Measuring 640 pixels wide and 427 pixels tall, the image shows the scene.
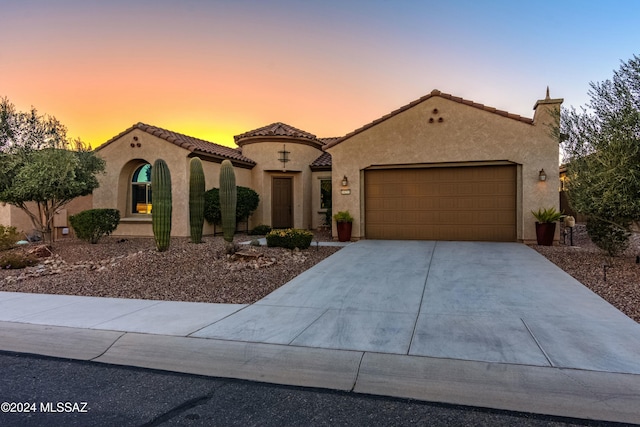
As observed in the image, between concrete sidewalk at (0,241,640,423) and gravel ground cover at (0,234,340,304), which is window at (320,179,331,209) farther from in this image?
concrete sidewalk at (0,241,640,423)

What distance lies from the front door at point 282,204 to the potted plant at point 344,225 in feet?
16.4

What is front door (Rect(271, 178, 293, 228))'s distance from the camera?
59.9ft

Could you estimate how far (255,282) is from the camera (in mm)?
8109

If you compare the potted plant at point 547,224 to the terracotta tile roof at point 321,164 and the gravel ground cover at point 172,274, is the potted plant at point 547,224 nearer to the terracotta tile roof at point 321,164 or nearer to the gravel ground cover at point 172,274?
the gravel ground cover at point 172,274

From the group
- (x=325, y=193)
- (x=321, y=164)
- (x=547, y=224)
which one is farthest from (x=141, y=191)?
(x=547, y=224)

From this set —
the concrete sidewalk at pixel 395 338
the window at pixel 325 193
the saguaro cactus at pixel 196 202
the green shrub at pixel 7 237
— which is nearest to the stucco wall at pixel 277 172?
the window at pixel 325 193

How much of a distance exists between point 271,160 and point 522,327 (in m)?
14.3

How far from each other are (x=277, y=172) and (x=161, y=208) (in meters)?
8.16

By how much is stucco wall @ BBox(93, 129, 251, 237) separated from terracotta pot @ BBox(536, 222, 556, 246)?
11.7m

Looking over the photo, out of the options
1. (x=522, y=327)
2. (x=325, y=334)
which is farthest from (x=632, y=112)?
(x=325, y=334)

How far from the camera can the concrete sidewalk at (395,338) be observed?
12.0 feet

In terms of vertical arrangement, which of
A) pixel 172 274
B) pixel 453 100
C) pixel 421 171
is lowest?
pixel 172 274

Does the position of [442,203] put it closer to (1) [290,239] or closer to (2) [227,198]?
(1) [290,239]

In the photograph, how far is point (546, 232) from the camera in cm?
1199
